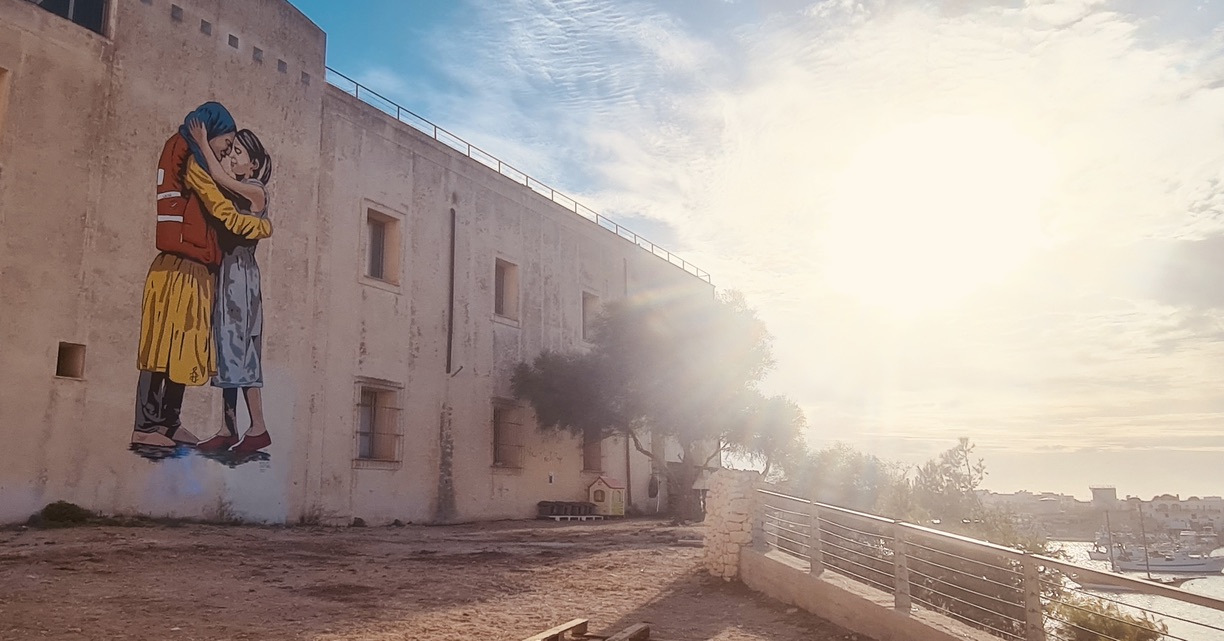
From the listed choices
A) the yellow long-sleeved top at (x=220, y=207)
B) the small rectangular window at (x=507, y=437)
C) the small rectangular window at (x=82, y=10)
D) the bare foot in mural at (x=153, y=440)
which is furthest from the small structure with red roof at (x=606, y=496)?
the small rectangular window at (x=82, y=10)

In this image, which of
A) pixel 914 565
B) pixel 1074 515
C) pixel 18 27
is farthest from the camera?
pixel 1074 515

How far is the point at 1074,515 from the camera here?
113250mm

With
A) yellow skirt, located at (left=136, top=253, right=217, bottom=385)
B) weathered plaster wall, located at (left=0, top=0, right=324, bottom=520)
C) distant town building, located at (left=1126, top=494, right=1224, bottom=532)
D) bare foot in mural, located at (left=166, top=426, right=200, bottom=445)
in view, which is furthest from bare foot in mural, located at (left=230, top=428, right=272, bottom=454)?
distant town building, located at (left=1126, top=494, right=1224, bottom=532)

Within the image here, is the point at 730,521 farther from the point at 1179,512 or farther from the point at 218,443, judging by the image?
the point at 1179,512

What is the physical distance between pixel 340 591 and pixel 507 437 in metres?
13.5

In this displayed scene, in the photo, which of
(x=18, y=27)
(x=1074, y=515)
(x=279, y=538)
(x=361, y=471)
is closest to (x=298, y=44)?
(x=18, y=27)

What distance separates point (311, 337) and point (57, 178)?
17.4 ft

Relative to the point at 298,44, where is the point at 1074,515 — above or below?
below

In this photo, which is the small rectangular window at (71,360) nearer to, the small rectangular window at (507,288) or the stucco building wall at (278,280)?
the stucco building wall at (278,280)

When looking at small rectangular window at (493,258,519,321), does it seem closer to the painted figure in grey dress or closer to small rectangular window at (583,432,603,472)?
small rectangular window at (583,432,603,472)

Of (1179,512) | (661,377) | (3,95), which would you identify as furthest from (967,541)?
(1179,512)

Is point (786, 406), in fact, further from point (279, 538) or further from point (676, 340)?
point (279, 538)

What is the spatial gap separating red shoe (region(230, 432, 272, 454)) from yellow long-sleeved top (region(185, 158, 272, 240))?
3759mm

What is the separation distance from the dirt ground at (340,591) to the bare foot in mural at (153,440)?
145 centimetres
